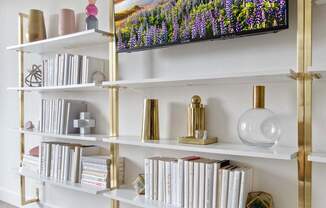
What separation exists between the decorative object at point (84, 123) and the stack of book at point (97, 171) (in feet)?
0.68

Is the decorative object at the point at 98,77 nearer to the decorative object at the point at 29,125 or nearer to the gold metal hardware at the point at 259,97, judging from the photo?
the decorative object at the point at 29,125

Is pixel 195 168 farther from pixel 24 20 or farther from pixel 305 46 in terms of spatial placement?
pixel 24 20

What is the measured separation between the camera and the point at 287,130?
154 cm

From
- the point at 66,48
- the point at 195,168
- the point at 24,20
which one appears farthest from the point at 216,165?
the point at 24,20

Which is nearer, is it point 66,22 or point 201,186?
point 201,186

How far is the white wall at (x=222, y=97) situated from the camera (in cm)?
151

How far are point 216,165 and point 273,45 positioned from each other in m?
0.67

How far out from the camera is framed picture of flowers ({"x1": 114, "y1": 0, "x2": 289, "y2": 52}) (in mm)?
1404

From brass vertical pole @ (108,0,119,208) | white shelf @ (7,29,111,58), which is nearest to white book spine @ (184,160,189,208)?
brass vertical pole @ (108,0,119,208)

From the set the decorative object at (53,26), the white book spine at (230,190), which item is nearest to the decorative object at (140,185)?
the white book spine at (230,190)

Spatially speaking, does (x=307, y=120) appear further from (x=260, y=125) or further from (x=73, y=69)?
(x=73, y=69)

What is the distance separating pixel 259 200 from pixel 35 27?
2054 millimetres

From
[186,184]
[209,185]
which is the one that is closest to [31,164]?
[186,184]

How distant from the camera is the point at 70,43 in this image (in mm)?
2348
